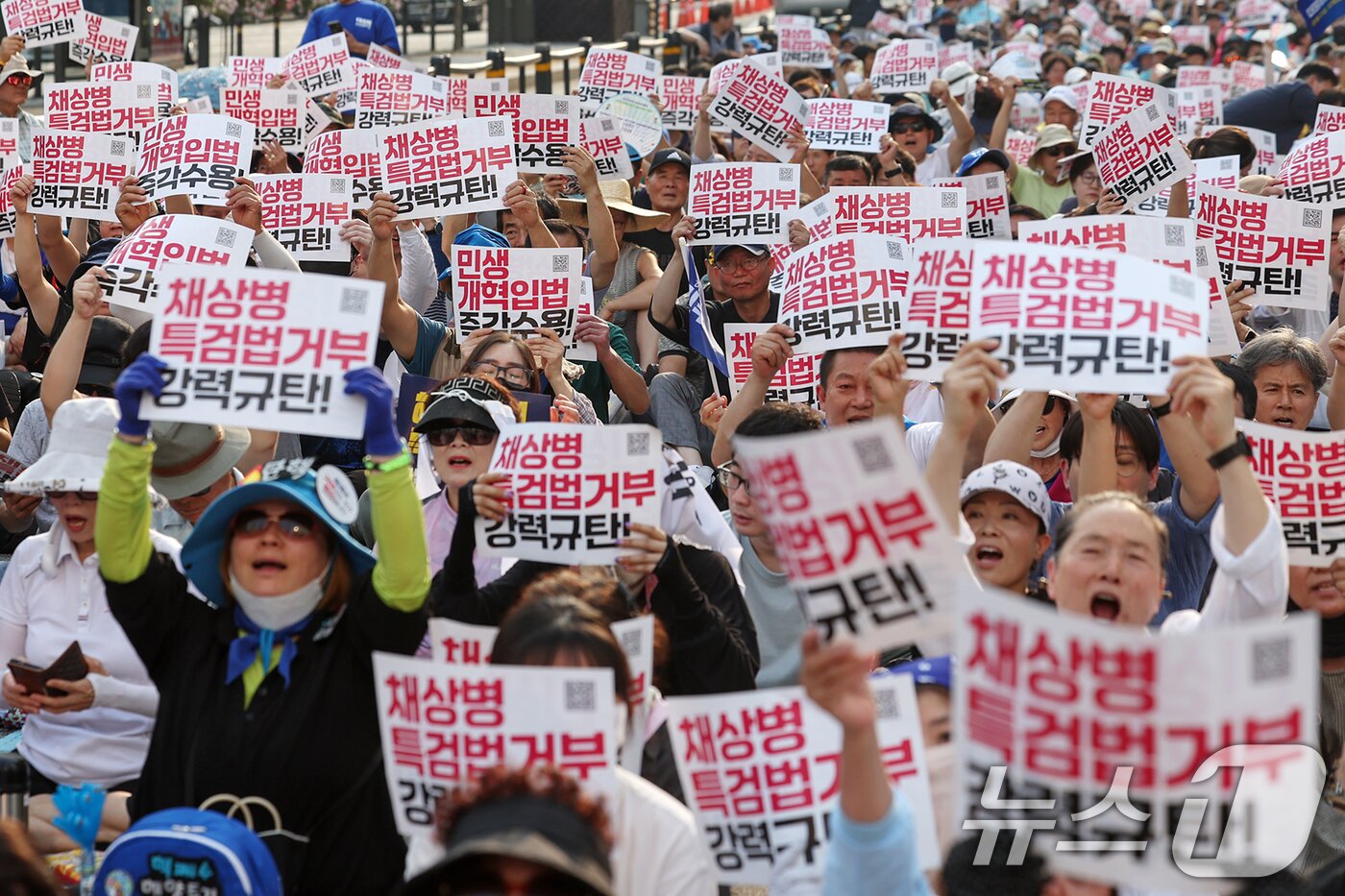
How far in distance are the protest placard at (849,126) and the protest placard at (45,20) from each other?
4.91 meters

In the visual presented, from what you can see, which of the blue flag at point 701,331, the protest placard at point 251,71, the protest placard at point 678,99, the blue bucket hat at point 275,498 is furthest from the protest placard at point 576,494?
→ the protest placard at point 678,99

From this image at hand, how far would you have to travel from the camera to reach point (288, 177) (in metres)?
7.93

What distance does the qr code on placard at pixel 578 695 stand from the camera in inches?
135

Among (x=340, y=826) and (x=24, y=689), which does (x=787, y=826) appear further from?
(x=24, y=689)

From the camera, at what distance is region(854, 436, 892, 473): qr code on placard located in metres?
3.02

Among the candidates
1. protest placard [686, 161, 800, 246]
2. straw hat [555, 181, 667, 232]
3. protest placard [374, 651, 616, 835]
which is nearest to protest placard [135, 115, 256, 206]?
straw hat [555, 181, 667, 232]

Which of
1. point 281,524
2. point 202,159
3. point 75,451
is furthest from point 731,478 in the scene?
point 202,159

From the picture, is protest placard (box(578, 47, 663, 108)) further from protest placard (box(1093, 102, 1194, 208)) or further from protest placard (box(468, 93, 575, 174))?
protest placard (box(1093, 102, 1194, 208))

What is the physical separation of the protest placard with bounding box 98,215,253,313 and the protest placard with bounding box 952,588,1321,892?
14.6 ft

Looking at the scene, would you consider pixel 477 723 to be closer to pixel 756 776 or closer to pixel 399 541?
pixel 399 541

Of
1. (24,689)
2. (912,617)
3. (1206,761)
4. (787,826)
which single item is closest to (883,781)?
(912,617)

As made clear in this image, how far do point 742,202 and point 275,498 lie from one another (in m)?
4.91

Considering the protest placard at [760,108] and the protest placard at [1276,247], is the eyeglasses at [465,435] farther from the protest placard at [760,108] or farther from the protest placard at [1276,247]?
the protest placard at [760,108]

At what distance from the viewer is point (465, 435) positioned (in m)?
5.30
